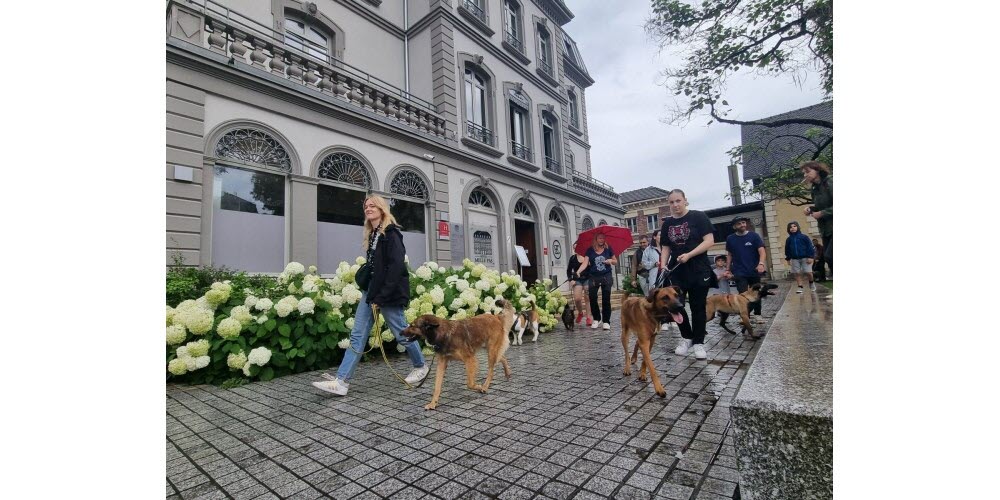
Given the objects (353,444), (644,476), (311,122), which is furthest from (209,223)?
(644,476)

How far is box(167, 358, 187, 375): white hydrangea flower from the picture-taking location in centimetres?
409

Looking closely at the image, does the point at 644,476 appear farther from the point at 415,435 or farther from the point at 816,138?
the point at 816,138

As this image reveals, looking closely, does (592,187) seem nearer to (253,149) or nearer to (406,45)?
(406,45)

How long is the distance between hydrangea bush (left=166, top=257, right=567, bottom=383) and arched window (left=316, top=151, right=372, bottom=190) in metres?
4.16

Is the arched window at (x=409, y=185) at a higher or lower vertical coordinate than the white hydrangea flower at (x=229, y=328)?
higher

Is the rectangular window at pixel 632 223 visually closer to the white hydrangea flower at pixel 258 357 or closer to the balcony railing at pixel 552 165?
the balcony railing at pixel 552 165

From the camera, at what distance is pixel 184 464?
7.85ft

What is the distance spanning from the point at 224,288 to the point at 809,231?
39.0 feet

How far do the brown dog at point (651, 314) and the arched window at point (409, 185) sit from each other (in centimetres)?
836

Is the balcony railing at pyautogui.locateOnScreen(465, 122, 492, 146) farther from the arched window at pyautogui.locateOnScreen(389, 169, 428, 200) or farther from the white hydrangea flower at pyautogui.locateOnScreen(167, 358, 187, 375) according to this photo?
the white hydrangea flower at pyautogui.locateOnScreen(167, 358, 187, 375)

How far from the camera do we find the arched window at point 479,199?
13.6 metres

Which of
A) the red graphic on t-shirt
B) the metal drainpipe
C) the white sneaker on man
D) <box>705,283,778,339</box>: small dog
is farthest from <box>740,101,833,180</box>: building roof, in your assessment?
the metal drainpipe

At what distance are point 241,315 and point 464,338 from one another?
2759 millimetres

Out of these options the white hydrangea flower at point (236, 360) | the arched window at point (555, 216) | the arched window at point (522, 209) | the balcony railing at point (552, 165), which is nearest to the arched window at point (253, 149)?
the white hydrangea flower at point (236, 360)
